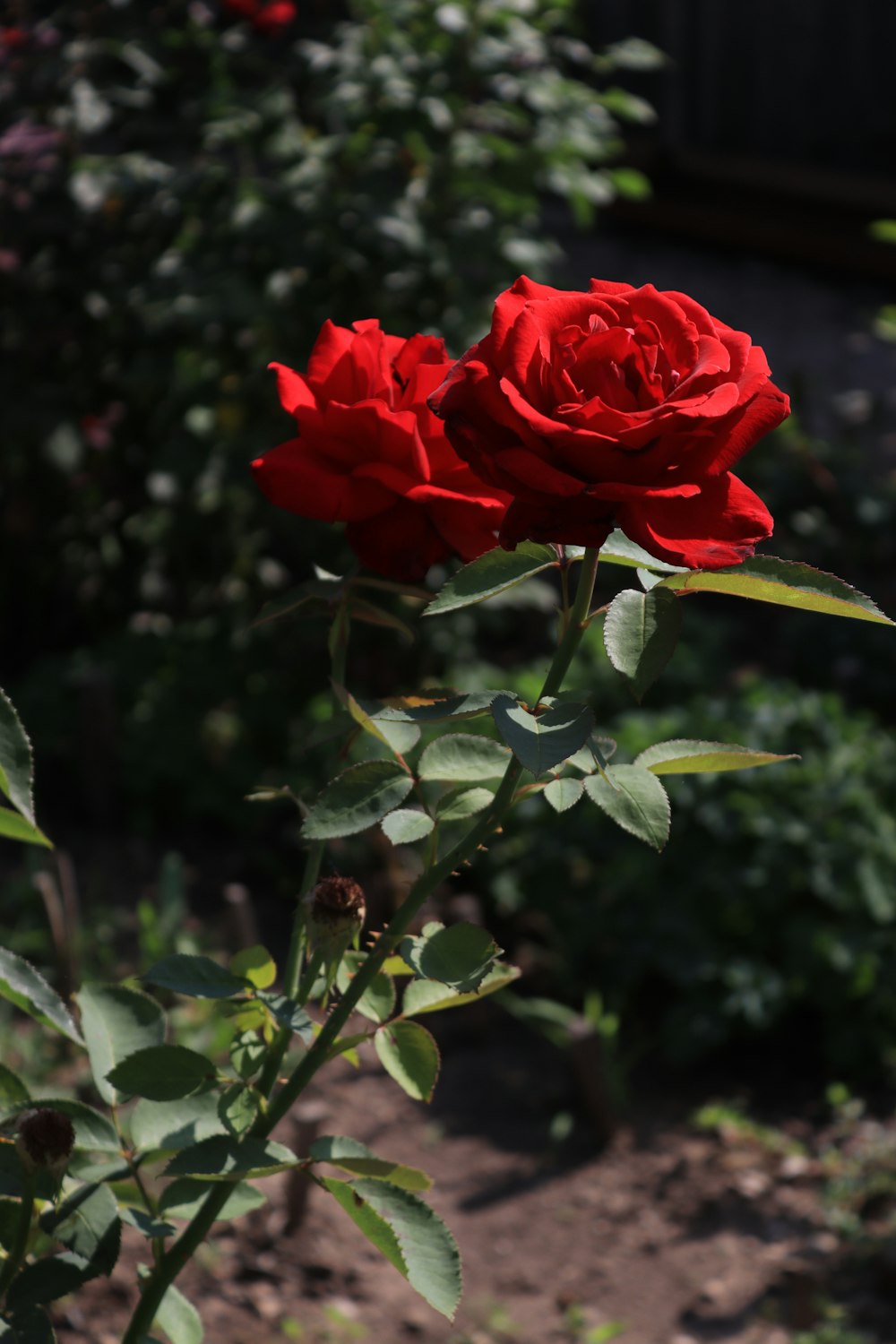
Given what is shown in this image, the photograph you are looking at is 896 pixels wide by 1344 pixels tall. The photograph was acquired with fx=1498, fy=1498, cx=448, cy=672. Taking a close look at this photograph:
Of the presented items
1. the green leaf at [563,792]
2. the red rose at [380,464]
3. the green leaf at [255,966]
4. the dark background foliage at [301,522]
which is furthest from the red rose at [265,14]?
the green leaf at [563,792]

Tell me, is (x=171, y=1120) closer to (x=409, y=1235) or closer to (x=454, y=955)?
(x=409, y=1235)

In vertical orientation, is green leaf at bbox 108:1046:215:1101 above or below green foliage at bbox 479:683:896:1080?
above

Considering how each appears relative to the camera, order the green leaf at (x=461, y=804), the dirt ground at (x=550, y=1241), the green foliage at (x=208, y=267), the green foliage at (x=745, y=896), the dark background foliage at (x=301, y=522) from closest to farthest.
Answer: the green leaf at (x=461, y=804)
the dirt ground at (x=550, y=1241)
the green foliage at (x=745, y=896)
the dark background foliage at (x=301, y=522)
the green foliage at (x=208, y=267)

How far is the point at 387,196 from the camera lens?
10.6 feet

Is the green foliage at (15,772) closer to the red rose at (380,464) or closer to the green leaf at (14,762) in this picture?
the green leaf at (14,762)

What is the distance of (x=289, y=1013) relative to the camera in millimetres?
972

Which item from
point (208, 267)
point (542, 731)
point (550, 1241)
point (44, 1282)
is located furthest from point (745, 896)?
point (542, 731)

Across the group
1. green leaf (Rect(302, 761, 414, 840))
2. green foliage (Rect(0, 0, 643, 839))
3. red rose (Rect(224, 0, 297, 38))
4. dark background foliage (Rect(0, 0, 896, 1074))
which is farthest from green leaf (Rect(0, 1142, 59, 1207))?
red rose (Rect(224, 0, 297, 38))

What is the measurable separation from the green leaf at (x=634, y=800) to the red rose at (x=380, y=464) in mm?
165

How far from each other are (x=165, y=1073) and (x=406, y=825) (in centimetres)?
24

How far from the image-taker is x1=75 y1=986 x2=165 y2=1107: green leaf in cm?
114

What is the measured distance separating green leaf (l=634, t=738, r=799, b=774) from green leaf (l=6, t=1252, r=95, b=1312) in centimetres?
50

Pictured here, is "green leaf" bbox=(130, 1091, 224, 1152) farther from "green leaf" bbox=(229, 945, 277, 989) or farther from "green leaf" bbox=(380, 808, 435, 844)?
"green leaf" bbox=(380, 808, 435, 844)

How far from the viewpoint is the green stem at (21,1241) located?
0.95m
